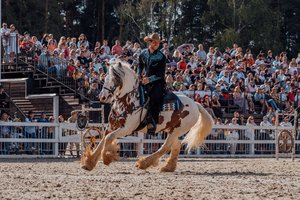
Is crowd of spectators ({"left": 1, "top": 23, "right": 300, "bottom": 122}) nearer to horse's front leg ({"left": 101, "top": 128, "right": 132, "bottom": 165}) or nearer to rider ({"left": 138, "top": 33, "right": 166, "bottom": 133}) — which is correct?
rider ({"left": 138, "top": 33, "right": 166, "bottom": 133})

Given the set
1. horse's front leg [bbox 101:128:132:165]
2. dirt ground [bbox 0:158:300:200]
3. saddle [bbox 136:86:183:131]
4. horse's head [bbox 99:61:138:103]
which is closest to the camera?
dirt ground [bbox 0:158:300:200]

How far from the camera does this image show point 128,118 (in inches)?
676

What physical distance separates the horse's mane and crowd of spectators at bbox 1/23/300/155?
39.9 ft

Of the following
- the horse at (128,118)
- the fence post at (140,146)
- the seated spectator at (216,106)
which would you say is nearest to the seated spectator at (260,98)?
the seated spectator at (216,106)

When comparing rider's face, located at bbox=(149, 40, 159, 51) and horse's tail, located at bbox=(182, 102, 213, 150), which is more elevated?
rider's face, located at bbox=(149, 40, 159, 51)

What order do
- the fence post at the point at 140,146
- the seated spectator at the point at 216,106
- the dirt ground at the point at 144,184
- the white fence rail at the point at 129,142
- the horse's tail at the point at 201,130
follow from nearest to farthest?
the dirt ground at the point at 144,184 → the horse's tail at the point at 201,130 → the white fence rail at the point at 129,142 → the fence post at the point at 140,146 → the seated spectator at the point at 216,106

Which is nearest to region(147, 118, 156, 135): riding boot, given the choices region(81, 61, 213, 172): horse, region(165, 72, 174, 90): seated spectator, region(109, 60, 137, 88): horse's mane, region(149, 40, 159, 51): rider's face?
region(81, 61, 213, 172): horse

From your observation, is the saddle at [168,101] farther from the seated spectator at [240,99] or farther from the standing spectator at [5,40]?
the seated spectator at [240,99]

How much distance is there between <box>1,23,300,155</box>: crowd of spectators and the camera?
102 ft

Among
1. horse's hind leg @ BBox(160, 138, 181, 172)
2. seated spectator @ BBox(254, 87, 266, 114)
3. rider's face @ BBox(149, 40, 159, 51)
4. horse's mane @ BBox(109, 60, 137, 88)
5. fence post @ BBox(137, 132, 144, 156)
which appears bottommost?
fence post @ BBox(137, 132, 144, 156)

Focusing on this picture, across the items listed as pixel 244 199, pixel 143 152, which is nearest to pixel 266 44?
pixel 143 152

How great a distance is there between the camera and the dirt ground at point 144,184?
12.2 metres

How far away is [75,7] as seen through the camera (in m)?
58.7

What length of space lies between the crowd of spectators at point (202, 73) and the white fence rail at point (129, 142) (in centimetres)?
58
